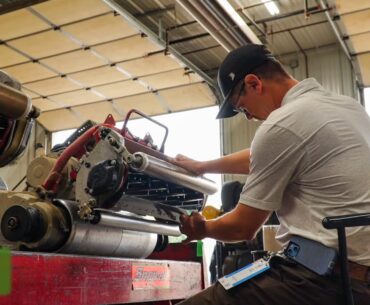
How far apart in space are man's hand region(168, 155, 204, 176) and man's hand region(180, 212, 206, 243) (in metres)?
0.33

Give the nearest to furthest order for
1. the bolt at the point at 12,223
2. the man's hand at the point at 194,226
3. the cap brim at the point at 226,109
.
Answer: the bolt at the point at 12,223, the man's hand at the point at 194,226, the cap brim at the point at 226,109

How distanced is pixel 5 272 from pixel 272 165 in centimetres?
80

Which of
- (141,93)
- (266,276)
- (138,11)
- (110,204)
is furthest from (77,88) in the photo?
(266,276)

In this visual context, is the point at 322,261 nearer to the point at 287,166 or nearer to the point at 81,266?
the point at 287,166

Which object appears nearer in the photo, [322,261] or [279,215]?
[322,261]

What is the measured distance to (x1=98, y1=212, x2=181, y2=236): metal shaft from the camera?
5.77ft

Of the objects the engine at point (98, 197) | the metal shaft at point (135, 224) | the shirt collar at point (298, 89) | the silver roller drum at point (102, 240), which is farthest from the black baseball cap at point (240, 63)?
the silver roller drum at point (102, 240)

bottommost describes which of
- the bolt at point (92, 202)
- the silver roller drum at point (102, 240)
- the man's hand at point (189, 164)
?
the silver roller drum at point (102, 240)

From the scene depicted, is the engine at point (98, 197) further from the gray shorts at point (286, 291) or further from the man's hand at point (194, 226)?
the gray shorts at point (286, 291)

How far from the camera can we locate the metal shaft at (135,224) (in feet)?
5.77

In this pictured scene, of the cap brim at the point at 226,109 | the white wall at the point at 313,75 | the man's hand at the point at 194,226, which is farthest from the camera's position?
the white wall at the point at 313,75

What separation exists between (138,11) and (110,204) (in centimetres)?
439

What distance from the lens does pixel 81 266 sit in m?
1.67

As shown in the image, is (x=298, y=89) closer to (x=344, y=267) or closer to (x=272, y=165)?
(x=272, y=165)
